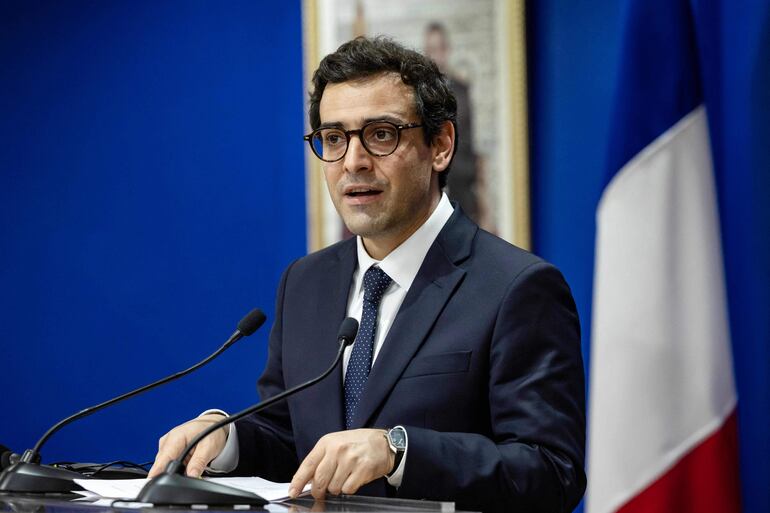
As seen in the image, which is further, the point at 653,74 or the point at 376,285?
the point at 653,74

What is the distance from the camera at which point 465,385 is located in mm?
2117

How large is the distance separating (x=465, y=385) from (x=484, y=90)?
5.53 feet

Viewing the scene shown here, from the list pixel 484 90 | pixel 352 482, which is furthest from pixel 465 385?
pixel 484 90

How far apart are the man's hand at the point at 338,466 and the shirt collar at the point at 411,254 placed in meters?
0.64

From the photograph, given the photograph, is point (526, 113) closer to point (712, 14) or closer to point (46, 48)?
point (712, 14)

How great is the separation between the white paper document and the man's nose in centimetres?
72

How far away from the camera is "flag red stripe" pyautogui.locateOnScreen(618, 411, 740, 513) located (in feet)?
8.90

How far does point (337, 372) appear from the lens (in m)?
2.26

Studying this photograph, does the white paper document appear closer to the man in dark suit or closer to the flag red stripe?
the man in dark suit

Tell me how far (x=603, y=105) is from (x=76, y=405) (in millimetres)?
2242

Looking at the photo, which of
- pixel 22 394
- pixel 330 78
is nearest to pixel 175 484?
pixel 330 78

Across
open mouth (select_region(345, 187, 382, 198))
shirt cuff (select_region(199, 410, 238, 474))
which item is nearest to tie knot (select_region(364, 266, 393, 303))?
open mouth (select_region(345, 187, 382, 198))

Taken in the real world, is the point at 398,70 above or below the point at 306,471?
above

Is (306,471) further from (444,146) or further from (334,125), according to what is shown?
(444,146)
